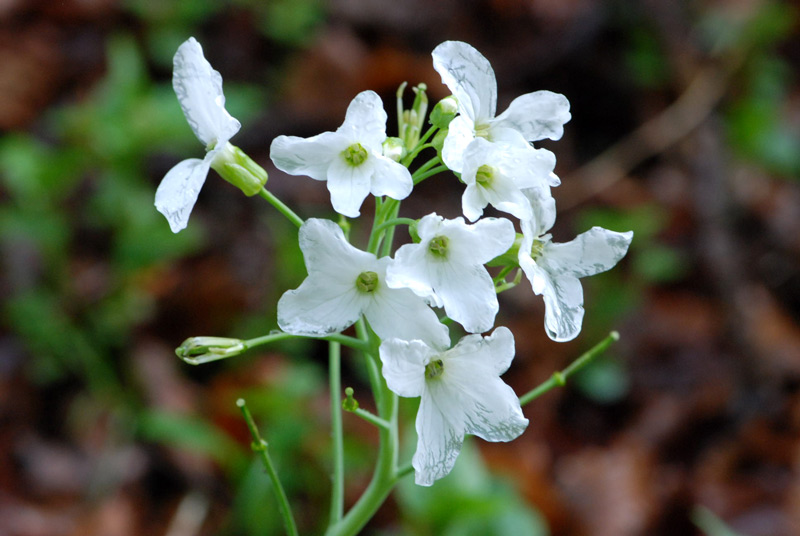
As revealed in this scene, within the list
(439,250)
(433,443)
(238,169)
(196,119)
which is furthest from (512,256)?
(196,119)

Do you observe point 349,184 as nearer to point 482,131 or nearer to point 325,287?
point 325,287

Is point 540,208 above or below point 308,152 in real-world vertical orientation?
below

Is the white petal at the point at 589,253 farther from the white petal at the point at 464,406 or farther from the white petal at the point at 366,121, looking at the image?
the white petal at the point at 366,121

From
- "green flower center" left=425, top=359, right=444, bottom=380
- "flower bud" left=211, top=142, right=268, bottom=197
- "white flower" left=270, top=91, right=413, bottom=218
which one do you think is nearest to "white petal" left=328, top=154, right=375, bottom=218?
"white flower" left=270, top=91, right=413, bottom=218

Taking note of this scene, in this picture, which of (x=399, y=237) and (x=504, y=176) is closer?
(x=504, y=176)

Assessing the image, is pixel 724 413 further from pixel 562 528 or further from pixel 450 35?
pixel 450 35

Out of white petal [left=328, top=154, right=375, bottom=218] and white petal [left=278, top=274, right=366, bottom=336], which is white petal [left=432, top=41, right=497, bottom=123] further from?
white petal [left=278, top=274, right=366, bottom=336]
